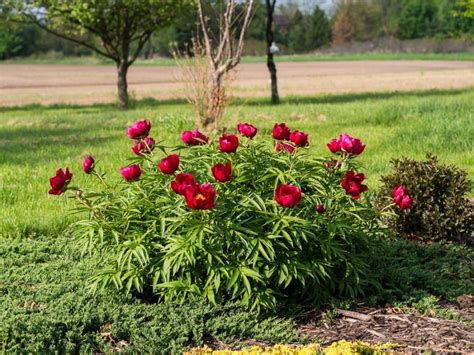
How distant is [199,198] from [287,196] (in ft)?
1.52

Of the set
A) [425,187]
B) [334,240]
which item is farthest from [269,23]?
[334,240]

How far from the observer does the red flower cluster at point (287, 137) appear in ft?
15.1

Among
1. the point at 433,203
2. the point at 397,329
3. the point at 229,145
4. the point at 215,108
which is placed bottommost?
the point at 397,329

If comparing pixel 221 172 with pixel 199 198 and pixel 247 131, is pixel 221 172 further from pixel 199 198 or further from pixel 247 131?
pixel 247 131

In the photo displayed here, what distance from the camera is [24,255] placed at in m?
5.74

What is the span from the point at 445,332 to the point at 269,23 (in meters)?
18.6

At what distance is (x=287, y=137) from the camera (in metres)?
4.80

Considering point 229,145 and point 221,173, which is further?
point 229,145

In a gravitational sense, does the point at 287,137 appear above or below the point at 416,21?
below

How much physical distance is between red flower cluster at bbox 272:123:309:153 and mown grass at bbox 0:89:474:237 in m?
1.26

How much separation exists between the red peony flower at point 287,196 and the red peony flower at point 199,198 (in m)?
0.37

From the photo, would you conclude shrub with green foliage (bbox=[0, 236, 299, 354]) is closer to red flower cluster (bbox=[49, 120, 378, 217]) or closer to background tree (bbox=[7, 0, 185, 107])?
red flower cluster (bbox=[49, 120, 378, 217])

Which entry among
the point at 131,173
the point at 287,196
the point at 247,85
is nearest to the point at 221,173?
the point at 287,196

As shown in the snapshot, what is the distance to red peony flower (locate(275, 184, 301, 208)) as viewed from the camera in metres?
3.80
